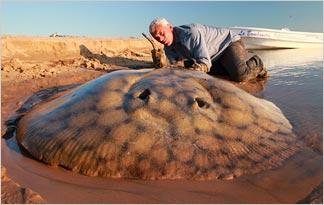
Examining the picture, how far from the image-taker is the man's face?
216 inches

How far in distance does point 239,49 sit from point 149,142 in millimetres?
4141

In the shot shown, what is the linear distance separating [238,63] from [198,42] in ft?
3.42

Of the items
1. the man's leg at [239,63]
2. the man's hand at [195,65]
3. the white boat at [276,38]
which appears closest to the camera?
the man's hand at [195,65]

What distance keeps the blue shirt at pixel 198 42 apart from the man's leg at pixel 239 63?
122 mm

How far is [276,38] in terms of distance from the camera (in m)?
17.9

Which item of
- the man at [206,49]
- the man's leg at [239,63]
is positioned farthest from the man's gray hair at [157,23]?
the man's leg at [239,63]

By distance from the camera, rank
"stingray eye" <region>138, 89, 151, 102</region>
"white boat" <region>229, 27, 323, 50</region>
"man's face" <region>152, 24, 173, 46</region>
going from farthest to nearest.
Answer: "white boat" <region>229, 27, 323, 50</region>, "man's face" <region>152, 24, 173, 46</region>, "stingray eye" <region>138, 89, 151, 102</region>

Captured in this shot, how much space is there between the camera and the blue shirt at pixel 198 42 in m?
5.65

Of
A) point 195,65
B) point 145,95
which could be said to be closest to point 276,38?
point 195,65

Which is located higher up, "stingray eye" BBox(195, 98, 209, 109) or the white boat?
"stingray eye" BBox(195, 98, 209, 109)

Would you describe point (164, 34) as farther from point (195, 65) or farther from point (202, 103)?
point (202, 103)

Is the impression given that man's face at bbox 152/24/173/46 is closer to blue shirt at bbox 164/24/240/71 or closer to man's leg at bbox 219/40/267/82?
blue shirt at bbox 164/24/240/71

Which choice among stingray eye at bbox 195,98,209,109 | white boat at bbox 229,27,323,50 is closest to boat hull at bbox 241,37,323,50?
white boat at bbox 229,27,323,50

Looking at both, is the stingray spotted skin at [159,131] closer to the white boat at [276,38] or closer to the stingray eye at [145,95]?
the stingray eye at [145,95]
